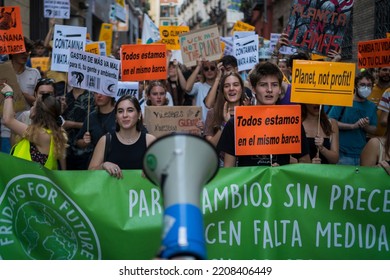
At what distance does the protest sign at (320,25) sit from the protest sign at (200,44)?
8.58ft

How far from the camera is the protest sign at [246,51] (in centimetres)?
1087

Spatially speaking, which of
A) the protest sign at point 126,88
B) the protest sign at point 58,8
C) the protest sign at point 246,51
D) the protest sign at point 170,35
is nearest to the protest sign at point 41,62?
the protest sign at point 58,8

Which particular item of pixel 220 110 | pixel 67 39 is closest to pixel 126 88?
pixel 67 39

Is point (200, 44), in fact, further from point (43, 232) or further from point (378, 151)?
point (43, 232)

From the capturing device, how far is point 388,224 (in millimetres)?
4727

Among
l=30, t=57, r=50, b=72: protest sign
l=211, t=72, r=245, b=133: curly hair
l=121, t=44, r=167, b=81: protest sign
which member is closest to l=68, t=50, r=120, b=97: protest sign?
l=121, t=44, r=167, b=81: protest sign

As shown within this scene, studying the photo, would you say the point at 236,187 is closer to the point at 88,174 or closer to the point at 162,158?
the point at 88,174

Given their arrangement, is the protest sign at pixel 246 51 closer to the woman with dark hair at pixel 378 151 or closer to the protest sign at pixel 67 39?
the protest sign at pixel 67 39

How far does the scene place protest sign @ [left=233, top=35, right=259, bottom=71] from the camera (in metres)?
10.9

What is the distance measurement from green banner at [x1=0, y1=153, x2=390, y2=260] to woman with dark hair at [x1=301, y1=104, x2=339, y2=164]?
109 cm

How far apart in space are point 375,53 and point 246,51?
2668 millimetres

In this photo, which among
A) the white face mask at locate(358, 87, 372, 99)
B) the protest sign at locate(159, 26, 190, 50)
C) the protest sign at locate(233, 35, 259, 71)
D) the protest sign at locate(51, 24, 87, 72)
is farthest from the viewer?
the protest sign at locate(159, 26, 190, 50)

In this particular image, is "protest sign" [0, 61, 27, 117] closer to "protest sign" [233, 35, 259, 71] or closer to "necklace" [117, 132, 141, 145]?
"necklace" [117, 132, 141, 145]

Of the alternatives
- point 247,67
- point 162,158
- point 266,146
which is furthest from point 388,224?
point 247,67
